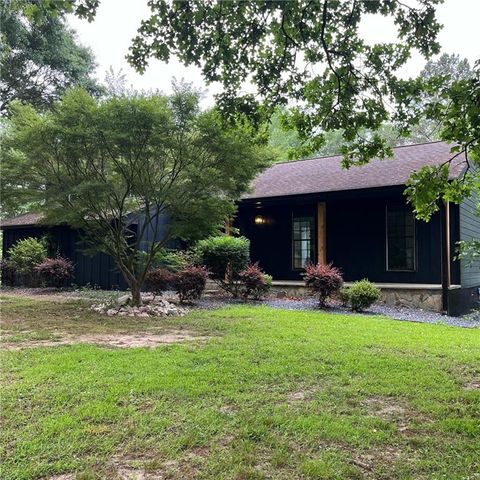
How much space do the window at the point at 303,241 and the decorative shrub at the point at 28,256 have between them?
8.09 meters

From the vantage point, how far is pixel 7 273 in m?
15.4

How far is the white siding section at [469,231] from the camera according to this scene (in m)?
10.6

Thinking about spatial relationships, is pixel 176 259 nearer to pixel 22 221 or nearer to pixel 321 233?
pixel 321 233

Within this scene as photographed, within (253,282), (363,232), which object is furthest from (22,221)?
(363,232)

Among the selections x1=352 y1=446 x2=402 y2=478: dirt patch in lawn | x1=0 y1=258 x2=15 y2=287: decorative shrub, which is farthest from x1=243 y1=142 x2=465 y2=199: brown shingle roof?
x1=0 y1=258 x2=15 y2=287: decorative shrub

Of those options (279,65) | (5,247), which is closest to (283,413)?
(279,65)

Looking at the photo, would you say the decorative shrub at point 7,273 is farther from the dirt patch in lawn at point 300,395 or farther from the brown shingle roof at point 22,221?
the dirt patch in lawn at point 300,395

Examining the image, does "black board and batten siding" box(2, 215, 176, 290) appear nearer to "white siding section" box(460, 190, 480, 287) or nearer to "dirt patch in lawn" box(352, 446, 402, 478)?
"white siding section" box(460, 190, 480, 287)

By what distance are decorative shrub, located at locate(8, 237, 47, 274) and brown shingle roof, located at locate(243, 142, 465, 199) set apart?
23.3ft

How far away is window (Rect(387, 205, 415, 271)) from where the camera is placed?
10.6 meters

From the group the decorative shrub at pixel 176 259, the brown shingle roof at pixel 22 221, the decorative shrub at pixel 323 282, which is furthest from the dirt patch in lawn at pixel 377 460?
the brown shingle roof at pixel 22 221

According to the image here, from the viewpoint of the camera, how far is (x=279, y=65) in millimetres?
4801

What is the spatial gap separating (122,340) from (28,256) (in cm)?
1001

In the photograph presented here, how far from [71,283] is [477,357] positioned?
12288 mm
